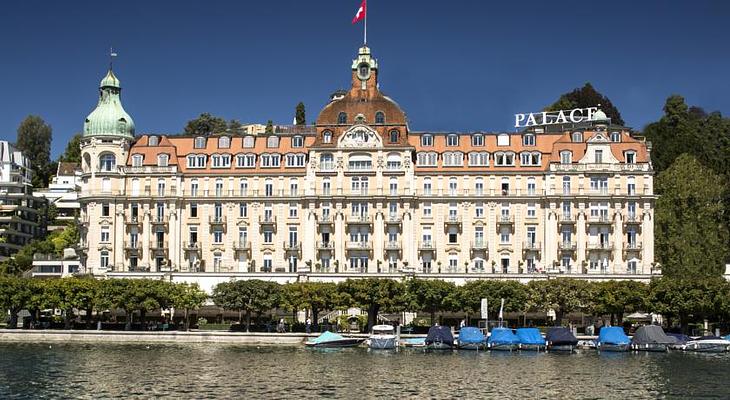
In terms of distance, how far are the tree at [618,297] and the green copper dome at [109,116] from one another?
63.8m

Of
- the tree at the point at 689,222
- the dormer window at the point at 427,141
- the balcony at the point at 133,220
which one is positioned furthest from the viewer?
the balcony at the point at 133,220

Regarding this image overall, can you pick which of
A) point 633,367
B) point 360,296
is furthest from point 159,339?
point 633,367

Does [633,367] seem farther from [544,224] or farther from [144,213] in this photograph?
[144,213]

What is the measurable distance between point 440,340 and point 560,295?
62.9 ft

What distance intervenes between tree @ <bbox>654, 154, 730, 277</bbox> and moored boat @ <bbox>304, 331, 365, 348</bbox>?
4375 centimetres

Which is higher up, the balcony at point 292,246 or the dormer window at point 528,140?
the dormer window at point 528,140

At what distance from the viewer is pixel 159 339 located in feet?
376

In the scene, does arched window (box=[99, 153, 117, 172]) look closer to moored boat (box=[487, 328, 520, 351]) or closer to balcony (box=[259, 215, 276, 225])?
balcony (box=[259, 215, 276, 225])

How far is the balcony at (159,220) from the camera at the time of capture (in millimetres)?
137750

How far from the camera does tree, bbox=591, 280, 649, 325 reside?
116688mm

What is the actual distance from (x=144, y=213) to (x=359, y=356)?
4929 cm

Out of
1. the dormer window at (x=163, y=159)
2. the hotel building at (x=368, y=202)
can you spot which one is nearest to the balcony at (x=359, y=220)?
the hotel building at (x=368, y=202)

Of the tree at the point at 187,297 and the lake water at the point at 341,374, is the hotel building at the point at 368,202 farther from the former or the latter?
the lake water at the point at 341,374

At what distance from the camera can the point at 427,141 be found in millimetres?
137500
